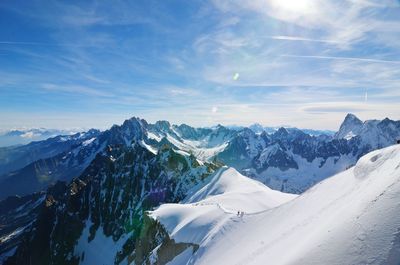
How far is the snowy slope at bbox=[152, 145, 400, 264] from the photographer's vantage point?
55.7 feet

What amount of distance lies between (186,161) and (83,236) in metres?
70.9

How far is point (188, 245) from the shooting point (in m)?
47.8

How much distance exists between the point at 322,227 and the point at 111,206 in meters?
159

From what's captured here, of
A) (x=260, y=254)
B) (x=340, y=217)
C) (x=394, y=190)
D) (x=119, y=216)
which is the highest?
(x=394, y=190)

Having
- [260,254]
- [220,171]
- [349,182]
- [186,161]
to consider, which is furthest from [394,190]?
[186,161]

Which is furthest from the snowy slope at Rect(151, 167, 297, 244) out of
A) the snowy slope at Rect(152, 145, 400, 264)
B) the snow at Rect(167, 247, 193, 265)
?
the snow at Rect(167, 247, 193, 265)

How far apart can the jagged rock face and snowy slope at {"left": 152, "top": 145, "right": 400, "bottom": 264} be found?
9189 centimetres

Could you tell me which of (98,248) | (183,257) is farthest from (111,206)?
(183,257)

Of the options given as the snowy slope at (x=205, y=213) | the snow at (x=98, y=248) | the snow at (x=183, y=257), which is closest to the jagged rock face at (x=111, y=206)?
the snow at (x=98, y=248)

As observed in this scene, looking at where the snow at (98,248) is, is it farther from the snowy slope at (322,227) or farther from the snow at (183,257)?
the snow at (183,257)

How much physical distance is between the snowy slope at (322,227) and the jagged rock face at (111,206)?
3618 inches

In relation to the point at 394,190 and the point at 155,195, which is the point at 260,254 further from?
the point at 155,195

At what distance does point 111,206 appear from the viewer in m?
167

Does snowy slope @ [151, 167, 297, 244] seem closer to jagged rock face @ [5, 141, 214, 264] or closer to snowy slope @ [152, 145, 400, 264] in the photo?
snowy slope @ [152, 145, 400, 264]
